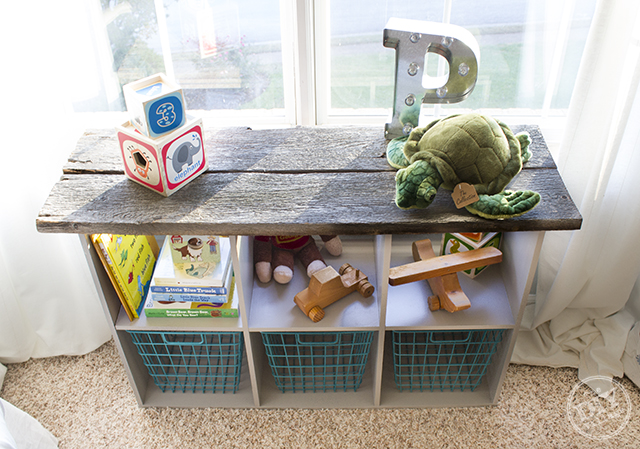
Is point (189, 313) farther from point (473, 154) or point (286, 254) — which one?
point (473, 154)

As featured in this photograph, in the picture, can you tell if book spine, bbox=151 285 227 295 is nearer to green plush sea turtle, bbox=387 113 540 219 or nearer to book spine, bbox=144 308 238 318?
book spine, bbox=144 308 238 318

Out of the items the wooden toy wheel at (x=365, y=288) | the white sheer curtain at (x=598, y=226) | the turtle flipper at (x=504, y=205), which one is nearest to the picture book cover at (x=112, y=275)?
the wooden toy wheel at (x=365, y=288)

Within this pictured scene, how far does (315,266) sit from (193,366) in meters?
0.49

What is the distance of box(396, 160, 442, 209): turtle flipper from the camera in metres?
1.09

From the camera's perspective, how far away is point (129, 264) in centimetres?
135

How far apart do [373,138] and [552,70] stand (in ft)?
1.77

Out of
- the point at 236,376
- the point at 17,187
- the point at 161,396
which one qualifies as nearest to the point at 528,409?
the point at 236,376

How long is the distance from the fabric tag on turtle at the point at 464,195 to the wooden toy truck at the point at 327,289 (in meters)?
0.39

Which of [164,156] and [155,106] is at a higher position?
[155,106]

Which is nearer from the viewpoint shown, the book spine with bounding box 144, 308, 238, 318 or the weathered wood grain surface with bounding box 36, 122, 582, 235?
the weathered wood grain surface with bounding box 36, 122, 582, 235

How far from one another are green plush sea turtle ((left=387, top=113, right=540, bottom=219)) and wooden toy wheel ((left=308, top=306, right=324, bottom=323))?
0.40 m

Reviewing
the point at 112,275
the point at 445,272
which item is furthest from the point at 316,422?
the point at 112,275

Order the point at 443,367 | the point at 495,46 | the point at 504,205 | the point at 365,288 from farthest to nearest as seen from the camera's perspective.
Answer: the point at 443,367 → the point at 495,46 → the point at 365,288 → the point at 504,205

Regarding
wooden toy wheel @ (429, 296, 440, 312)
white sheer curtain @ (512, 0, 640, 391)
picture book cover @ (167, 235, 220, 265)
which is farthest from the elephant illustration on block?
white sheer curtain @ (512, 0, 640, 391)
